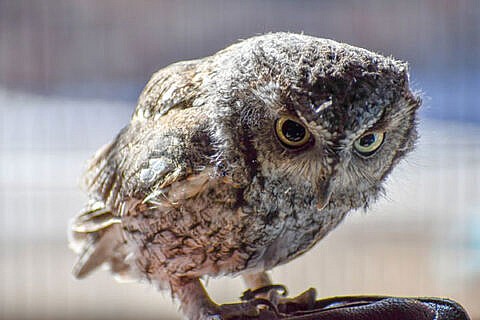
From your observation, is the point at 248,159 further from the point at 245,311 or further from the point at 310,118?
the point at 245,311

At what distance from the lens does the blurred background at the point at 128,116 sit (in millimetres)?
3150

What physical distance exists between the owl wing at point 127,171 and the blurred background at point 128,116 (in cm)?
122

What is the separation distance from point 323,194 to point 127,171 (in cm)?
51

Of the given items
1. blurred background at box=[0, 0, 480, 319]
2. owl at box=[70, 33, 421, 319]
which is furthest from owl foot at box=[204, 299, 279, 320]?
blurred background at box=[0, 0, 480, 319]

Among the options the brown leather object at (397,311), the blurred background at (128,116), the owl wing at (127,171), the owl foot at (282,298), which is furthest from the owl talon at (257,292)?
the blurred background at (128,116)

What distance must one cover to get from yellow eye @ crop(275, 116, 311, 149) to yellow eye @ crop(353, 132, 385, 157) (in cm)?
9

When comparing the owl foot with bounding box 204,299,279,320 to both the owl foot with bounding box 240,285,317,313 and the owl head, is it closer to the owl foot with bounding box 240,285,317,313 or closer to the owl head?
the owl foot with bounding box 240,285,317,313

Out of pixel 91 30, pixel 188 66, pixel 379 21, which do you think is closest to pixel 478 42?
pixel 379 21

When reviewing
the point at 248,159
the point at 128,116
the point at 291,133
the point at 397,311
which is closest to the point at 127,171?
the point at 248,159

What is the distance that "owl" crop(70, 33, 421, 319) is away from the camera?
119 centimetres

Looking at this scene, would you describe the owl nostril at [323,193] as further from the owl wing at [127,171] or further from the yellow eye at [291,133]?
the owl wing at [127,171]

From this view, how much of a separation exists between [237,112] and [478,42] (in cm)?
246

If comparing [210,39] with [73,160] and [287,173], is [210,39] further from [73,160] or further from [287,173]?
[287,173]

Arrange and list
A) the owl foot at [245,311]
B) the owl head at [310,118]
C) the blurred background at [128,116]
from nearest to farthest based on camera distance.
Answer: the owl head at [310,118] → the owl foot at [245,311] → the blurred background at [128,116]
